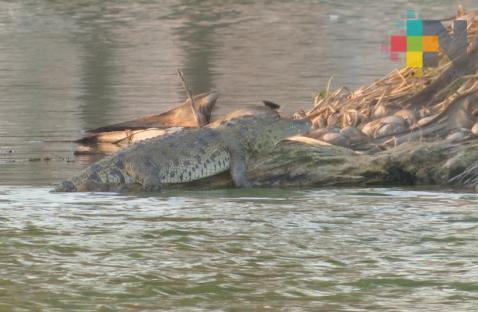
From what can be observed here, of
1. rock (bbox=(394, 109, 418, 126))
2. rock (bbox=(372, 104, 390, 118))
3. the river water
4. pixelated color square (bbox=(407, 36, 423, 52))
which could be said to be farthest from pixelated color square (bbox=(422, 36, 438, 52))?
the river water

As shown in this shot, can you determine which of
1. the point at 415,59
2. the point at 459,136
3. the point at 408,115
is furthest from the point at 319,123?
the point at 459,136

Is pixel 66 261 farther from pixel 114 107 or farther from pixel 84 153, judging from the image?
pixel 114 107

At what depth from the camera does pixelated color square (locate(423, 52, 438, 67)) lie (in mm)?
15180

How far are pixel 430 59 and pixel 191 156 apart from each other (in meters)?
3.63

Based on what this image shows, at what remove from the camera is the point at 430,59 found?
15219 mm

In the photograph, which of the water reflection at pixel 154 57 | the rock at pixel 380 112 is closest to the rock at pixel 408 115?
the rock at pixel 380 112

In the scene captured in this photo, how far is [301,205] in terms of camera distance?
1115cm

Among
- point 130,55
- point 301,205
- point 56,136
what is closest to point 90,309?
point 301,205

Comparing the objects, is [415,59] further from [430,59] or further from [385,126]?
[385,126]

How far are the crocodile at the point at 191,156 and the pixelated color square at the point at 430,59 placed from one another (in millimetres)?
2483

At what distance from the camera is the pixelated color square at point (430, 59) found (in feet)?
49.8

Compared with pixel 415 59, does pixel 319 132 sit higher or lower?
lower

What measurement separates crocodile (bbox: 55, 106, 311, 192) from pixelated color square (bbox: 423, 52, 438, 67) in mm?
2483

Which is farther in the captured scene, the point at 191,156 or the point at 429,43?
the point at 429,43
